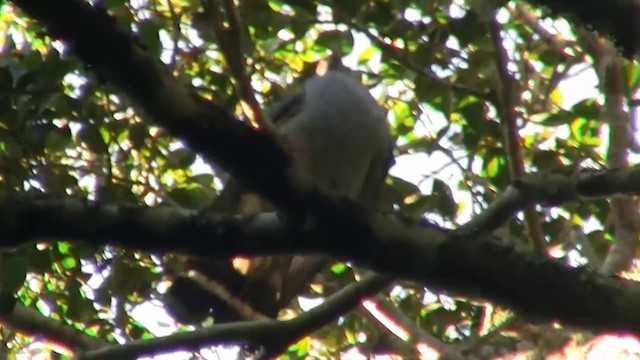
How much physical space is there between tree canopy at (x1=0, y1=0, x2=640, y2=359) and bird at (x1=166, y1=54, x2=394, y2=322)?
0.10 metres

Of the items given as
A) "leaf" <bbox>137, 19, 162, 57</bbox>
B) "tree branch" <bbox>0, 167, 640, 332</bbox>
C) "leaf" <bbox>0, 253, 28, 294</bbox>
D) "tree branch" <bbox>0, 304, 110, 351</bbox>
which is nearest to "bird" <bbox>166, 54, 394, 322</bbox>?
"tree branch" <bbox>0, 304, 110, 351</bbox>

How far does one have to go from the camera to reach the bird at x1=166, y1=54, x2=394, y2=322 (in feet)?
11.6

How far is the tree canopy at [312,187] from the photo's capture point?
211 cm

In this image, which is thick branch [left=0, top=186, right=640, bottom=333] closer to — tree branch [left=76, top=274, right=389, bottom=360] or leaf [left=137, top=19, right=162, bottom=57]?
tree branch [left=76, top=274, right=389, bottom=360]

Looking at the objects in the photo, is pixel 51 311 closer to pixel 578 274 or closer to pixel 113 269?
pixel 113 269

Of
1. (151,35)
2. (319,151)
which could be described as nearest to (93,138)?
(151,35)

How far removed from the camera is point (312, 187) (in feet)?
6.91

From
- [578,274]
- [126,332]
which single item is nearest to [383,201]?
[126,332]

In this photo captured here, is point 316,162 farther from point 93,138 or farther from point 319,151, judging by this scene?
point 93,138

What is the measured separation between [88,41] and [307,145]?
1818 millimetres

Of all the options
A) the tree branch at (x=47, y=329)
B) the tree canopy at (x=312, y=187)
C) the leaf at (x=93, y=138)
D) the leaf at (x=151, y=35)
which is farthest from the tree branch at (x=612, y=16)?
the tree branch at (x=47, y=329)

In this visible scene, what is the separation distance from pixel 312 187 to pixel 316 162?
160 centimetres

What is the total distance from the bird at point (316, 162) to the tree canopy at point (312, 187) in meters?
0.10

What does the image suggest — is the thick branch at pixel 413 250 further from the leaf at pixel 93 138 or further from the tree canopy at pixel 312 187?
the leaf at pixel 93 138
